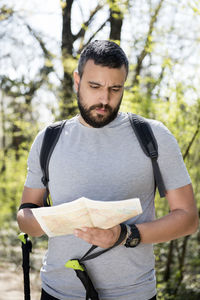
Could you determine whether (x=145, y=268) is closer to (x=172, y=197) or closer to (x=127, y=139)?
(x=172, y=197)

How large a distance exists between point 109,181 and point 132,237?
0.30 meters

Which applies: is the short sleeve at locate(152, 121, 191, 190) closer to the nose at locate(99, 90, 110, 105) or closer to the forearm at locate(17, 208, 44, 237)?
the nose at locate(99, 90, 110, 105)

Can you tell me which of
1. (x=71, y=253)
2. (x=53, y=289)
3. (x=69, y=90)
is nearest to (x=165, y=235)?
(x=71, y=253)

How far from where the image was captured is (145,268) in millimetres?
1805

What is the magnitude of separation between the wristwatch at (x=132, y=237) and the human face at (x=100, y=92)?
555 millimetres

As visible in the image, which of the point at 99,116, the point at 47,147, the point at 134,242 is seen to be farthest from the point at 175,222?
the point at 47,147

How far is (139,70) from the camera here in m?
5.66

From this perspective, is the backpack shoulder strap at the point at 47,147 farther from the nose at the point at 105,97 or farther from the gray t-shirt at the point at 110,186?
the nose at the point at 105,97

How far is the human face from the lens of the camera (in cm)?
189

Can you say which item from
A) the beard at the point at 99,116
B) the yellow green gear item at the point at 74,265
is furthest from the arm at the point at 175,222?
the beard at the point at 99,116

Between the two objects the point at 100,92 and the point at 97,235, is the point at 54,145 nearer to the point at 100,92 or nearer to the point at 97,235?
the point at 100,92

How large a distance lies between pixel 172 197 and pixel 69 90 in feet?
14.0

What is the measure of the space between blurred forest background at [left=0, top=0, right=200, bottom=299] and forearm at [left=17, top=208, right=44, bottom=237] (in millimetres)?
2140

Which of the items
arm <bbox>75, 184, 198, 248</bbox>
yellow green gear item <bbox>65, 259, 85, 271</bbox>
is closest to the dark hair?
arm <bbox>75, 184, 198, 248</bbox>
